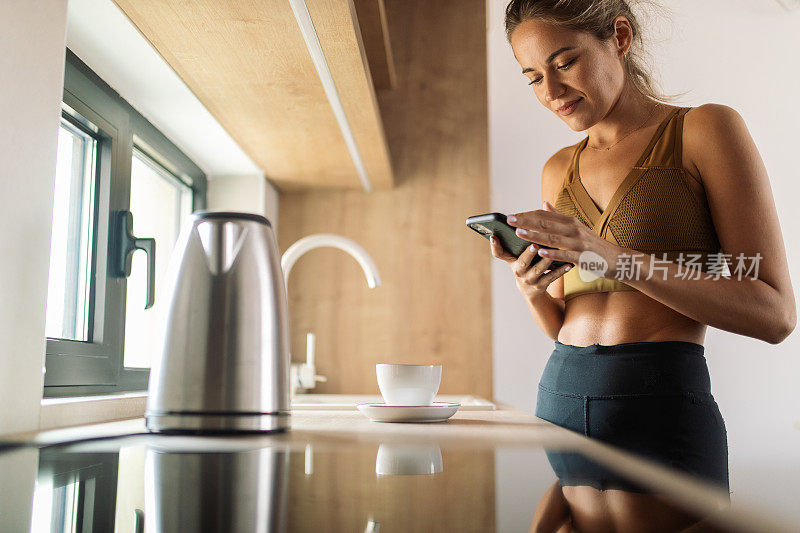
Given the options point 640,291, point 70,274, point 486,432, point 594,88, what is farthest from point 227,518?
point 70,274

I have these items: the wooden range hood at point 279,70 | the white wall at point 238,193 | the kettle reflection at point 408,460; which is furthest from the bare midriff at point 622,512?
the white wall at point 238,193

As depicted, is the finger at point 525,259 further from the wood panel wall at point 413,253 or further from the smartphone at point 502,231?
the wood panel wall at point 413,253

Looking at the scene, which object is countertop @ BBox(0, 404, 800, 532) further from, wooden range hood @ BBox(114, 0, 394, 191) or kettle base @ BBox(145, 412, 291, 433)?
wooden range hood @ BBox(114, 0, 394, 191)

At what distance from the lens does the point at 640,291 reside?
34.8 inches

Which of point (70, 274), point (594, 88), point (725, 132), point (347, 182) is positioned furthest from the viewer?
point (347, 182)

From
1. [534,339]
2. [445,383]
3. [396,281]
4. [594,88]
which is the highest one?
[594,88]

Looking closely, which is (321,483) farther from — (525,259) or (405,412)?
(525,259)

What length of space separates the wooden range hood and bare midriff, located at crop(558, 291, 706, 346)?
562 mm

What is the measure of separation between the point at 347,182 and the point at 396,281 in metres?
0.33

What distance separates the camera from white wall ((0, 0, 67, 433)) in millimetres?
693

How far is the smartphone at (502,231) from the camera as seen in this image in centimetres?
81

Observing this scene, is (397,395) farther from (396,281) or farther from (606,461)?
(396,281)

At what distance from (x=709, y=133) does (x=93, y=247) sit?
105 cm

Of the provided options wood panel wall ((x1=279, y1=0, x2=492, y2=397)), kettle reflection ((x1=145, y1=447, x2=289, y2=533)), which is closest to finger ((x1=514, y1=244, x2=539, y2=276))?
kettle reflection ((x1=145, y1=447, x2=289, y2=533))
